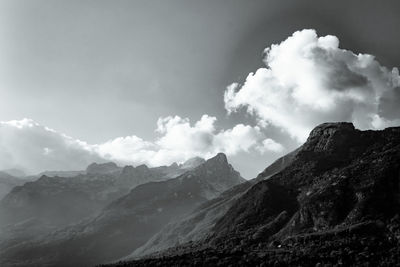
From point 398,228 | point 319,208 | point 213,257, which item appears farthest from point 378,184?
point 213,257

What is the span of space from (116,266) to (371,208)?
120 meters

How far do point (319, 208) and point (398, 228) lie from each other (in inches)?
2213

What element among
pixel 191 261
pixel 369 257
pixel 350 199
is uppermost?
pixel 350 199

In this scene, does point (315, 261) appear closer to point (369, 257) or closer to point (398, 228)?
point (369, 257)

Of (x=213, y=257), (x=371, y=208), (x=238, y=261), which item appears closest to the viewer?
(x=238, y=261)

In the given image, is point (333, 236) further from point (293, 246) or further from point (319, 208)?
point (319, 208)

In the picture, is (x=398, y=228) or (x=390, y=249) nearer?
(x=390, y=249)

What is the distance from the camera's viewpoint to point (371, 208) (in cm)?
17675

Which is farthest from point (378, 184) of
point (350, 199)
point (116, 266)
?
point (116, 266)

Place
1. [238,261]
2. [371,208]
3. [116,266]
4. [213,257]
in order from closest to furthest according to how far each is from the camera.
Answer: [238,261], [213,257], [116,266], [371,208]

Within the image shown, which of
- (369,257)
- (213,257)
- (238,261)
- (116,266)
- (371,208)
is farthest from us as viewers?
(371,208)

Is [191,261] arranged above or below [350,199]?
below

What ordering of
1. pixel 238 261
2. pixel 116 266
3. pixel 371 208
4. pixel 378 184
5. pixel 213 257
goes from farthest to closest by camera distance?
1. pixel 378 184
2. pixel 371 208
3. pixel 116 266
4. pixel 213 257
5. pixel 238 261

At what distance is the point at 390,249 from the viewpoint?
401ft
